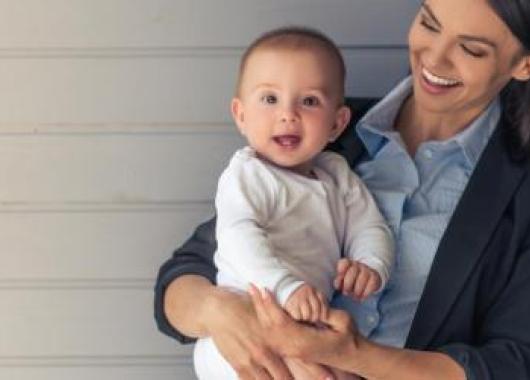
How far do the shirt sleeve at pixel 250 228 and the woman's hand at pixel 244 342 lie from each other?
0.05 meters

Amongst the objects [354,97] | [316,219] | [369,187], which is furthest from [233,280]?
[354,97]

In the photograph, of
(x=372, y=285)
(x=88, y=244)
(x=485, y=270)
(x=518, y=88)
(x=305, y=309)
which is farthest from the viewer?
(x=88, y=244)

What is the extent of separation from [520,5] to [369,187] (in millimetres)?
453

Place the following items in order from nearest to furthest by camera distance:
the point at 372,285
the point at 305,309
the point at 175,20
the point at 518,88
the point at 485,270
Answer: the point at 305,309
the point at 372,285
the point at 485,270
the point at 518,88
the point at 175,20

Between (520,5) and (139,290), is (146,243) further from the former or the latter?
(520,5)

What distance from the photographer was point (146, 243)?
7.43 ft

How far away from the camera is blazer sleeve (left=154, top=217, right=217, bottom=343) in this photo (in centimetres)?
184

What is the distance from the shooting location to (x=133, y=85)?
216cm

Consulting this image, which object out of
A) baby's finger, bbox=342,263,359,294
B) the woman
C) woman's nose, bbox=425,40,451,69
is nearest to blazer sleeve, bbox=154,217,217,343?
the woman

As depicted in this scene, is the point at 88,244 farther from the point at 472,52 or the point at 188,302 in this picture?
the point at 472,52

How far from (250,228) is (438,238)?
1.33 feet

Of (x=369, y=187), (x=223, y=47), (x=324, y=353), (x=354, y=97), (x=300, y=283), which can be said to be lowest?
(x=324, y=353)

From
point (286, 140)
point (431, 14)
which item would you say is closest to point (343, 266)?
point (286, 140)

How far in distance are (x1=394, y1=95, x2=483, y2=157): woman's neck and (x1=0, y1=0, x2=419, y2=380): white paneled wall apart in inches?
10.8
